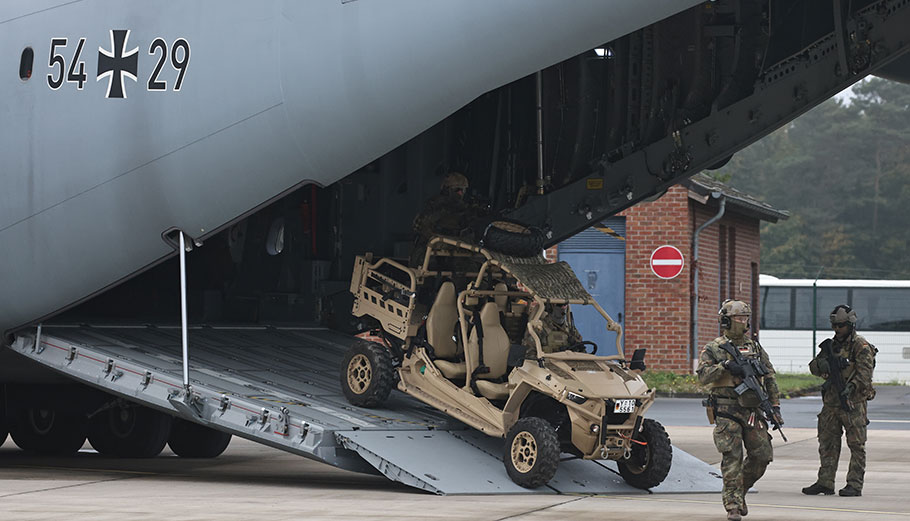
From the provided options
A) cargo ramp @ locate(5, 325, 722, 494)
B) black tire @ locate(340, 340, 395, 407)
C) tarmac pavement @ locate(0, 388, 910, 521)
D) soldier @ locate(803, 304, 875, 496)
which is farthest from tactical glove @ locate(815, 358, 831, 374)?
black tire @ locate(340, 340, 395, 407)

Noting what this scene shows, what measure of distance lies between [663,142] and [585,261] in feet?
52.5

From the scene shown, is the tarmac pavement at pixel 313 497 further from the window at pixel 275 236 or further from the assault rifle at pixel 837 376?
the window at pixel 275 236

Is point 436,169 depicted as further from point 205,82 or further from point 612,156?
point 205,82

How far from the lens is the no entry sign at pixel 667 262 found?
32812 mm

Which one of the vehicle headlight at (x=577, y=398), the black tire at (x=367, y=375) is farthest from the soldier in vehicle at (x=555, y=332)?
the black tire at (x=367, y=375)

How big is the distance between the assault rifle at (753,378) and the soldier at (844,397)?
246 cm

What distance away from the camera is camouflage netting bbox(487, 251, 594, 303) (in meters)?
15.0

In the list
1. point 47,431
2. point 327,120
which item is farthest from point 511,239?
point 47,431

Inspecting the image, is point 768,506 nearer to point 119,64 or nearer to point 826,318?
point 119,64

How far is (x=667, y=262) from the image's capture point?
32.9 metres

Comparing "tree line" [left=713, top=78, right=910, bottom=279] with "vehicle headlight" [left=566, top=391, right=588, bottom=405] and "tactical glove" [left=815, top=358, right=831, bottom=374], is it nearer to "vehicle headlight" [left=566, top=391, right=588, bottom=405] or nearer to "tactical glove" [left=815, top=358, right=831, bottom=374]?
"tactical glove" [left=815, top=358, right=831, bottom=374]

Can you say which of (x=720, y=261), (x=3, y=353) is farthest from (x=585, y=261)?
(x=3, y=353)

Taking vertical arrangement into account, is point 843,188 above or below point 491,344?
above

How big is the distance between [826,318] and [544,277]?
31.3m
